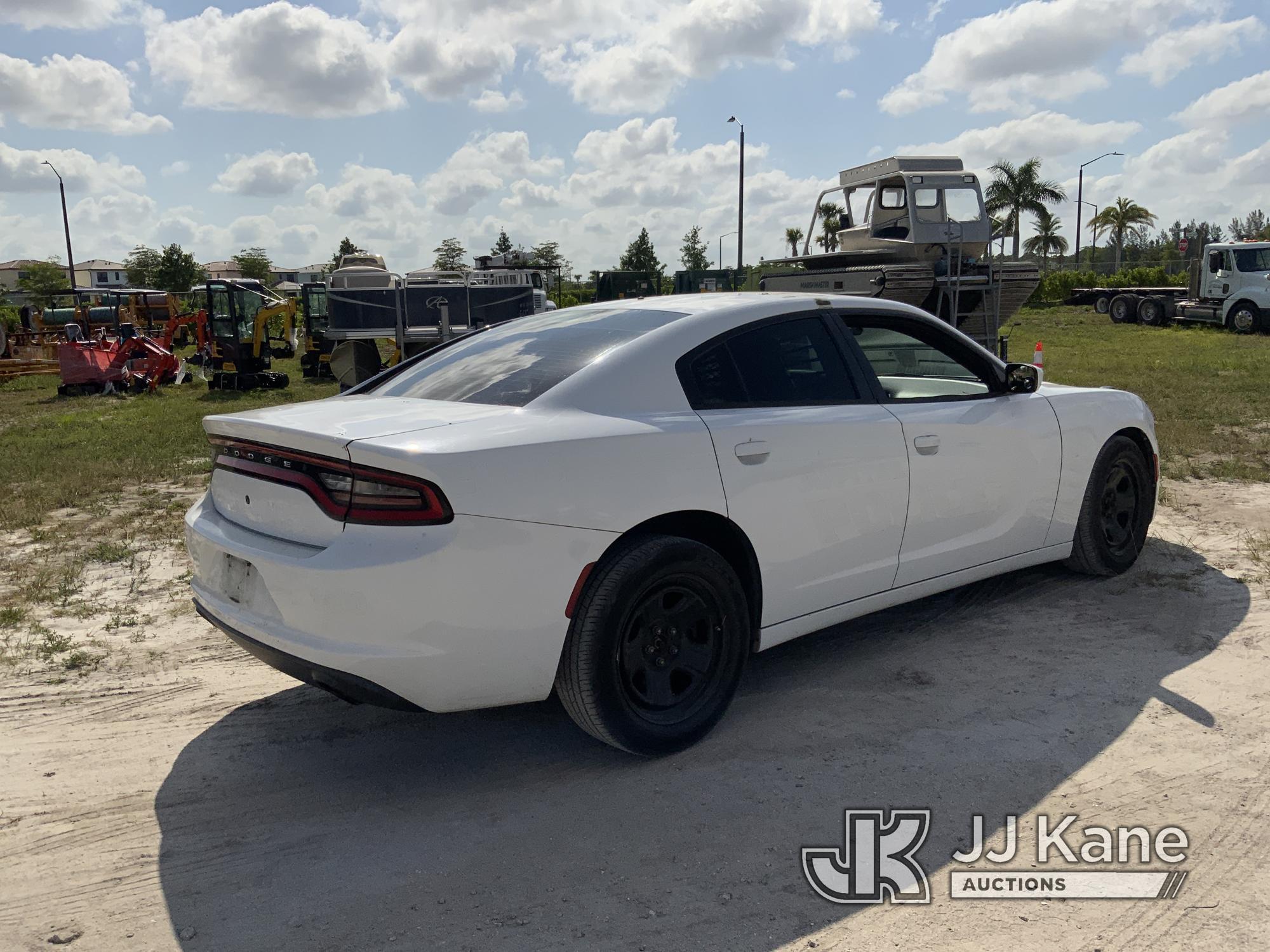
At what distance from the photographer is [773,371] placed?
12.8 ft

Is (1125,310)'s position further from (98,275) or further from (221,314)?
(98,275)

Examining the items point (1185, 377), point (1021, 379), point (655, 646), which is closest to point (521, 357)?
point (655, 646)

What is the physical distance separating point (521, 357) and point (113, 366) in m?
18.0

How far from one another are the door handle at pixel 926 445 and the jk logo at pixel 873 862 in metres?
1.56

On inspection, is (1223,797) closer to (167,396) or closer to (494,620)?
(494,620)

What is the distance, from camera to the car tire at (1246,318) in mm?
25938

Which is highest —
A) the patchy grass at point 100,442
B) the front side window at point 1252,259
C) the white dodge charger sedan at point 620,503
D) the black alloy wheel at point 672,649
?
the front side window at point 1252,259

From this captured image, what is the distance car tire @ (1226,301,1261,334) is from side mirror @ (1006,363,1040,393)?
83.1 feet

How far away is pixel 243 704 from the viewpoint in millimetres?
4059

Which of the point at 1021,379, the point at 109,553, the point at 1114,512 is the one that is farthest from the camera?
the point at 109,553

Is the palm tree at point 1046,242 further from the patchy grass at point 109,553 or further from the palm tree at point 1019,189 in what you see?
the patchy grass at point 109,553

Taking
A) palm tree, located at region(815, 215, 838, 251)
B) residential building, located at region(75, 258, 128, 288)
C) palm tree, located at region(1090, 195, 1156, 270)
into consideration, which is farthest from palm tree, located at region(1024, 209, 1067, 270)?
residential building, located at region(75, 258, 128, 288)

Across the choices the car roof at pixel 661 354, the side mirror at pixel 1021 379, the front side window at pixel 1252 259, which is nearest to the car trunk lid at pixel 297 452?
the car roof at pixel 661 354

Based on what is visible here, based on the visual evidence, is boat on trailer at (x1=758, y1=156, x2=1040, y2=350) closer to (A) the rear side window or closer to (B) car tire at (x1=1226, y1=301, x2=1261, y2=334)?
(A) the rear side window
